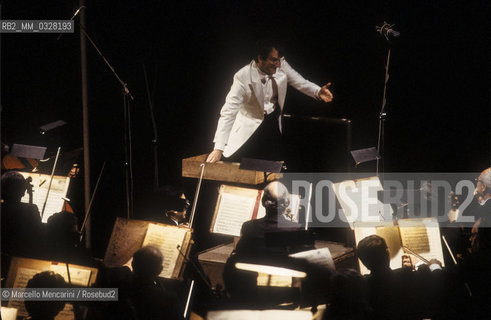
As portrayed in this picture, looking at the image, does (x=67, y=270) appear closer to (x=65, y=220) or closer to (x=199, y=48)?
(x=65, y=220)

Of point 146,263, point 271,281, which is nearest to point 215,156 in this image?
point 271,281

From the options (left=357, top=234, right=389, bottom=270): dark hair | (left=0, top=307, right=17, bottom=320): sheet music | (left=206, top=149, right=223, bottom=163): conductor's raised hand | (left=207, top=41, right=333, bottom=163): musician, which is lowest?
(left=0, top=307, right=17, bottom=320): sheet music

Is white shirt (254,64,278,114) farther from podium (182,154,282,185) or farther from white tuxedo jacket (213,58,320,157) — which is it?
podium (182,154,282,185)

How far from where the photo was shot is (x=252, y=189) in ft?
16.0

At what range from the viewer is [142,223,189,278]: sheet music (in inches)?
Answer: 167

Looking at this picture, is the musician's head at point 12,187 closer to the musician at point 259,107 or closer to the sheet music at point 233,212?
the sheet music at point 233,212

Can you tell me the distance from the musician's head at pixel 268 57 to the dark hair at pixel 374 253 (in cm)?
273

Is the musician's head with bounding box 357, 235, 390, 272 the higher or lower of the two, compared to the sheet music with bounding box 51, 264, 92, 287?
higher

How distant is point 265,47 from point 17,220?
333 centimetres

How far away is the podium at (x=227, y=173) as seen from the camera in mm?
5113

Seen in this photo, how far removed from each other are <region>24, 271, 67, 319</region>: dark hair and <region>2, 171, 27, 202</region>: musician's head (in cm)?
133

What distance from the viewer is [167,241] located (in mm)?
4336

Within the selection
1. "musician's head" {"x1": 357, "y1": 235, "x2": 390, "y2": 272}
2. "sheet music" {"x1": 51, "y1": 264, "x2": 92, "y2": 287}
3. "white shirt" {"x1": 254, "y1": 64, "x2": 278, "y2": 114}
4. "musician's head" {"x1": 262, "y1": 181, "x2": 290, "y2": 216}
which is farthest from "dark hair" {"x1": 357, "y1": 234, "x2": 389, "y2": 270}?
"white shirt" {"x1": 254, "y1": 64, "x2": 278, "y2": 114}

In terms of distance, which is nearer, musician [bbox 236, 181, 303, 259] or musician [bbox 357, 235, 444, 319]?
musician [bbox 357, 235, 444, 319]
